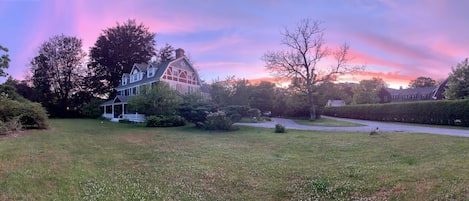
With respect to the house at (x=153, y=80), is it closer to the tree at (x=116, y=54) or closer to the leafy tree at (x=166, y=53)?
the tree at (x=116, y=54)

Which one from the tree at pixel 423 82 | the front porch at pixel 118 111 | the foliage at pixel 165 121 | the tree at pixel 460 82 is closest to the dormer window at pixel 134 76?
the front porch at pixel 118 111

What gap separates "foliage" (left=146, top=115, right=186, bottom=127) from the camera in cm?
2527

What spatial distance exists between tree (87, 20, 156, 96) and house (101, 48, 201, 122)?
531 cm

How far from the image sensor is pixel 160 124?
82.9 feet

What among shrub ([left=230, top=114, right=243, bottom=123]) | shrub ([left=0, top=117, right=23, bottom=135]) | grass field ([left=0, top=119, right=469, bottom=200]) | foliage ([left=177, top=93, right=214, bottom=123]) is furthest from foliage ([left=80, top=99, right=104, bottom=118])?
grass field ([left=0, top=119, right=469, bottom=200])

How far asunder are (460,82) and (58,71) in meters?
61.0

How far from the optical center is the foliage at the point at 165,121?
25.3 m

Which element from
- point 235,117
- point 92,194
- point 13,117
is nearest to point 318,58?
point 235,117

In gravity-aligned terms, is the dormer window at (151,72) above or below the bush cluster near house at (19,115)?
above

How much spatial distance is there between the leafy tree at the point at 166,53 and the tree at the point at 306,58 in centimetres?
2499

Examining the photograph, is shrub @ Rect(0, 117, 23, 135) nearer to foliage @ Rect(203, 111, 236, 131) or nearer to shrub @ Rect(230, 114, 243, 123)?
foliage @ Rect(203, 111, 236, 131)

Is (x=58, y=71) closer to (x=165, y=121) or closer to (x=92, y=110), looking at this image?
(x=92, y=110)

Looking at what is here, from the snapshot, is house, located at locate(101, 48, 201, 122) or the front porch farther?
house, located at locate(101, 48, 201, 122)

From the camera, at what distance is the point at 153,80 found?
36.2 meters
